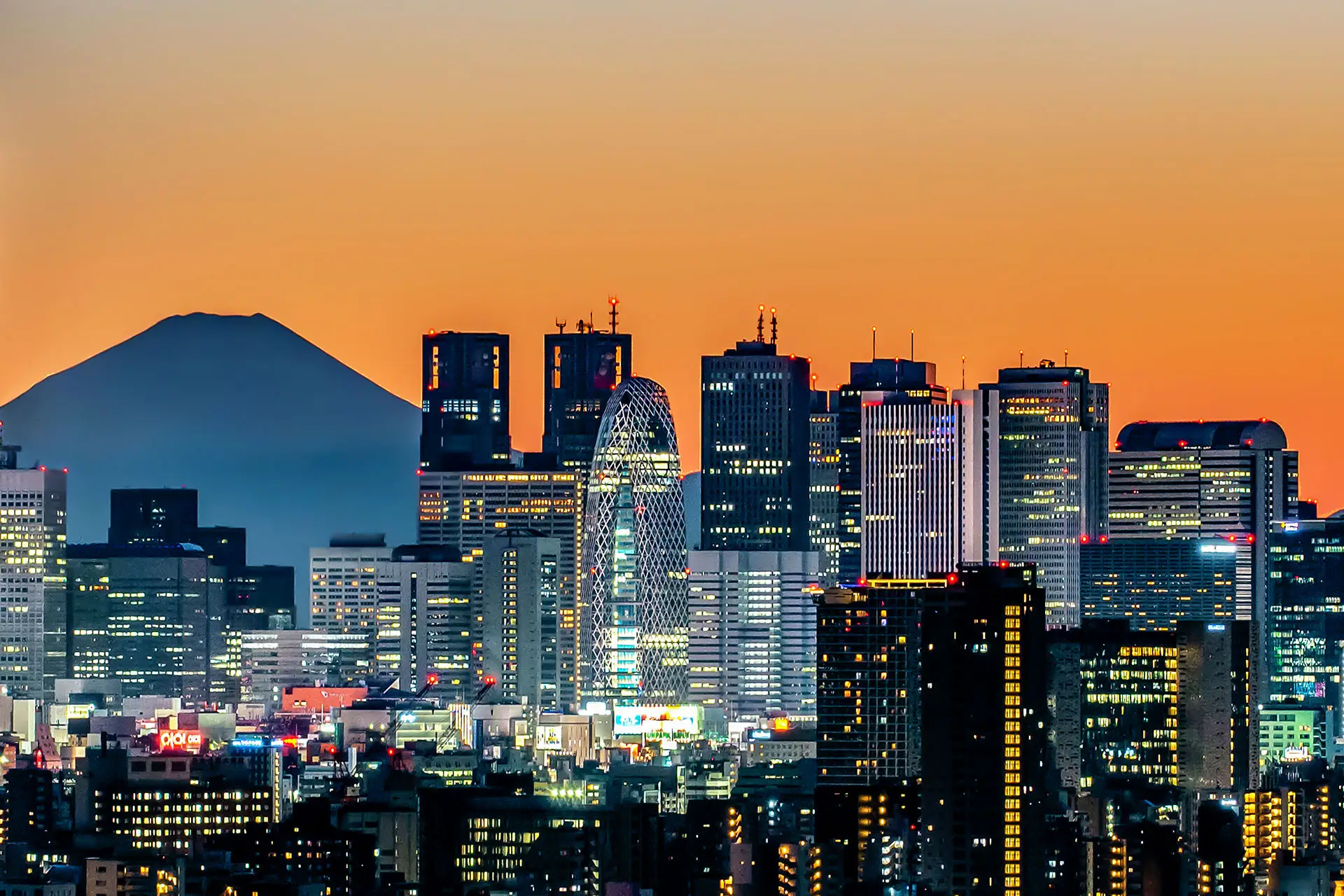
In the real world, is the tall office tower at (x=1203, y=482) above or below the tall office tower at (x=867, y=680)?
above

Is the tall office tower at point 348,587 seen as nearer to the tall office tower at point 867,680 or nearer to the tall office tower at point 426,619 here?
the tall office tower at point 426,619

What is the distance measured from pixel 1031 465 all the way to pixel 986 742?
163ft

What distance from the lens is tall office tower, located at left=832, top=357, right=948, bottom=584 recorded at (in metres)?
104

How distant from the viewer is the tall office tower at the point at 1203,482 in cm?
10544

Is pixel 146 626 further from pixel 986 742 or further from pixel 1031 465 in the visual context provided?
pixel 986 742

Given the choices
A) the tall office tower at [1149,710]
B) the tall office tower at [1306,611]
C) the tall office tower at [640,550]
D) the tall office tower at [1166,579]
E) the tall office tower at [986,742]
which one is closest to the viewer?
the tall office tower at [986,742]

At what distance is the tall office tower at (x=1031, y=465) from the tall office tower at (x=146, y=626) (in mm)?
19639

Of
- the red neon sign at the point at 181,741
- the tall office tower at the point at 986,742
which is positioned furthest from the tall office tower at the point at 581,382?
the tall office tower at the point at 986,742

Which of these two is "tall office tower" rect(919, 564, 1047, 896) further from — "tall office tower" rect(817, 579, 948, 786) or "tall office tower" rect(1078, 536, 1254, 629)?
"tall office tower" rect(1078, 536, 1254, 629)

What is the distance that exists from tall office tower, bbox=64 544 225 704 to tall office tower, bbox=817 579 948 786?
35.8 m

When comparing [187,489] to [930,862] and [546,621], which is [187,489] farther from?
[930,862]

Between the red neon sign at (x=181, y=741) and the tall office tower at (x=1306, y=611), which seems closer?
the red neon sign at (x=181, y=741)

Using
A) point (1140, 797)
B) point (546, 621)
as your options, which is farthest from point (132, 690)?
point (1140, 797)

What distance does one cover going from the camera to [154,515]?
12075 cm
